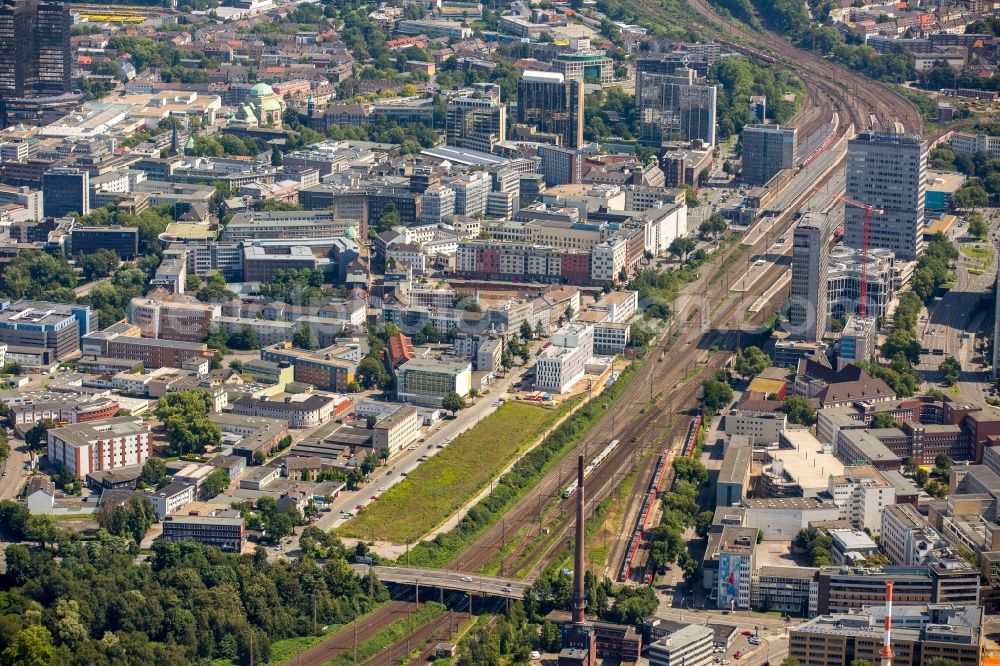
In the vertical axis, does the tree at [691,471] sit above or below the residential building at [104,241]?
below

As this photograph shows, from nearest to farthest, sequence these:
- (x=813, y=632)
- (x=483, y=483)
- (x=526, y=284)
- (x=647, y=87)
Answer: (x=813, y=632) < (x=483, y=483) < (x=526, y=284) < (x=647, y=87)

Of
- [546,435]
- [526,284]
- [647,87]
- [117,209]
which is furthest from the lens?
[647,87]

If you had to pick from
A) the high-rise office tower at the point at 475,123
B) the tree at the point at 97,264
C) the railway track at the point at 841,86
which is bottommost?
the tree at the point at 97,264

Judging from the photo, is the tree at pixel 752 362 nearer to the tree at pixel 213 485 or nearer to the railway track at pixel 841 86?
the tree at pixel 213 485

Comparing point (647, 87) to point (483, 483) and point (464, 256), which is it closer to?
point (464, 256)

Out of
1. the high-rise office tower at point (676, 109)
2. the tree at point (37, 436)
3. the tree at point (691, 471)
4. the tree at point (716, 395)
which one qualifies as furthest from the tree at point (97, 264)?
the high-rise office tower at point (676, 109)

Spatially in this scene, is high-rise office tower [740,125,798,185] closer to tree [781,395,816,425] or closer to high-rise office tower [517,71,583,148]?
high-rise office tower [517,71,583,148]

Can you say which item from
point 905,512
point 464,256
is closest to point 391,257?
point 464,256
